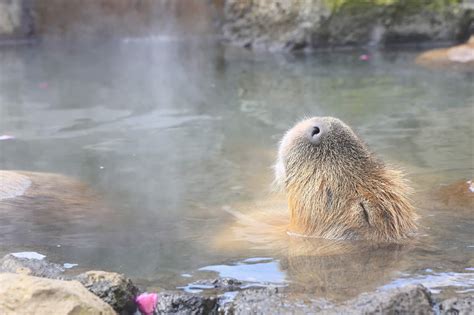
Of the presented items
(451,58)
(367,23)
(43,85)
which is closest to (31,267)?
(43,85)

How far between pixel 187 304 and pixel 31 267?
0.76m

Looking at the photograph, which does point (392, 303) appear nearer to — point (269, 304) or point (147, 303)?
point (269, 304)

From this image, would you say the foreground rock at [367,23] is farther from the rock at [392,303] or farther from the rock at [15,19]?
the rock at [392,303]

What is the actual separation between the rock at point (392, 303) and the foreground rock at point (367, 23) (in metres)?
8.94

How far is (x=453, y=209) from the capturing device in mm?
4582

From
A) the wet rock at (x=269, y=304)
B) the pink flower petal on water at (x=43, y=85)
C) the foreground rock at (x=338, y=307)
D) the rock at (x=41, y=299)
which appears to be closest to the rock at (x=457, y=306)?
the foreground rock at (x=338, y=307)

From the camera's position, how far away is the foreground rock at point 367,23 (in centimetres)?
1166

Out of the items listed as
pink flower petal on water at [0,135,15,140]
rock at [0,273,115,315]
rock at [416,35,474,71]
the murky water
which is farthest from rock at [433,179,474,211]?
rock at [416,35,474,71]

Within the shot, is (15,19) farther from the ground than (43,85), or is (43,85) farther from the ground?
(15,19)

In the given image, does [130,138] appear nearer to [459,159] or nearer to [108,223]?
[108,223]

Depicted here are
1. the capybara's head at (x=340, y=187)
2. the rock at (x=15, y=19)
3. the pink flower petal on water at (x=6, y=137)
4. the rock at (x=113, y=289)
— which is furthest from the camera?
the rock at (x=15, y=19)

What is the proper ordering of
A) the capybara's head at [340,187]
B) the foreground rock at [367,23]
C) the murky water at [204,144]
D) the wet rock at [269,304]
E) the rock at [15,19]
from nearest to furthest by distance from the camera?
1. the wet rock at [269,304]
2. the murky water at [204,144]
3. the capybara's head at [340,187]
4. the foreground rock at [367,23]
5. the rock at [15,19]

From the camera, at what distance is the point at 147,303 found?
3.20 m

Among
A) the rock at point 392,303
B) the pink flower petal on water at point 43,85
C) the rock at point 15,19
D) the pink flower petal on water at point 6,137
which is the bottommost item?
the pink flower petal on water at point 6,137
